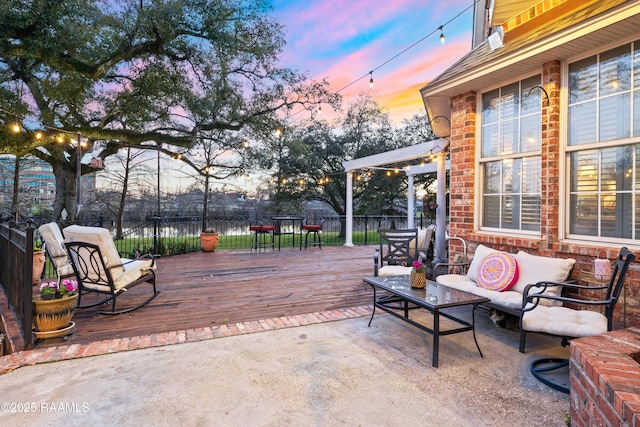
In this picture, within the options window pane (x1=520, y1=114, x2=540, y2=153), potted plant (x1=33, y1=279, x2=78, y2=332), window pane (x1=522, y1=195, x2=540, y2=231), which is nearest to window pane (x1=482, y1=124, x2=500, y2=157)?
window pane (x1=520, y1=114, x2=540, y2=153)

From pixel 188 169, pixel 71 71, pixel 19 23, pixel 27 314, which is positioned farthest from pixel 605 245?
pixel 188 169

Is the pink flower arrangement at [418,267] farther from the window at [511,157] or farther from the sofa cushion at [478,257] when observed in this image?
the window at [511,157]

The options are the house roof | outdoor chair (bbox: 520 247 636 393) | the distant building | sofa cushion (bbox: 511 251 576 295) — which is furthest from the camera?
the distant building

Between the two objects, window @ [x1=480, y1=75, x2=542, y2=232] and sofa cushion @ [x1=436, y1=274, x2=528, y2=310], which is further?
window @ [x1=480, y1=75, x2=542, y2=232]

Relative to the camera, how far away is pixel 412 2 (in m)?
8.74

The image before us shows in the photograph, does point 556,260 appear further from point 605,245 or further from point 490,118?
point 490,118

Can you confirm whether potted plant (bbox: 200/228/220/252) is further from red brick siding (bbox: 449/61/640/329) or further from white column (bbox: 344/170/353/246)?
red brick siding (bbox: 449/61/640/329)

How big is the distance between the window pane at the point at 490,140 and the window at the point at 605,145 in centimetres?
85

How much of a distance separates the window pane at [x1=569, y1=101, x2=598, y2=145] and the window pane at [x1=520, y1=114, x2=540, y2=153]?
1.12 ft

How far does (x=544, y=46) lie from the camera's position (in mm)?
3246

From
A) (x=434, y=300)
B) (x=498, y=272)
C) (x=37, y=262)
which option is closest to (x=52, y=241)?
(x=37, y=262)

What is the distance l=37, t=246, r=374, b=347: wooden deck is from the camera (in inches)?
140

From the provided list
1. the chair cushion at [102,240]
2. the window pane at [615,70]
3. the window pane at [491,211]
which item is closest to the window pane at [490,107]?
the window pane at [491,211]

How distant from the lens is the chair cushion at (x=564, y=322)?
2410 millimetres
